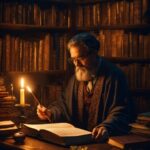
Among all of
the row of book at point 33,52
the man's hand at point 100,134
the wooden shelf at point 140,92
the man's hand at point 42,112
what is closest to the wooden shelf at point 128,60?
the wooden shelf at point 140,92

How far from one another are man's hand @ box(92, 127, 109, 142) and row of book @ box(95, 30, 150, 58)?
2041mm

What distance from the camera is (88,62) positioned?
142 inches

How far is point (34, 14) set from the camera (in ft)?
14.5

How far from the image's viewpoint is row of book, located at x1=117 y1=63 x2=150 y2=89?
15.3 ft

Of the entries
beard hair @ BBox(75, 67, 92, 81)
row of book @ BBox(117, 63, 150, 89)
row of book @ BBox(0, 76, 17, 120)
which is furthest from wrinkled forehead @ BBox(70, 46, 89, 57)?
row of book @ BBox(117, 63, 150, 89)

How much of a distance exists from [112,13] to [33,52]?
1.06 meters

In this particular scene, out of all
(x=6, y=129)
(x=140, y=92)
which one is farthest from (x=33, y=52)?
(x=6, y=129)

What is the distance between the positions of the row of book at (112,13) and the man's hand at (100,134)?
2.15 metres

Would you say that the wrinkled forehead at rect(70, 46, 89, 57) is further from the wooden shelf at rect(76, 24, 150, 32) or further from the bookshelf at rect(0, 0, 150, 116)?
the wooden shelf at rect(76, 24, 150, 32)

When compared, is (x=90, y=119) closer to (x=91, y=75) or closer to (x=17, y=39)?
(x=91, y=75)

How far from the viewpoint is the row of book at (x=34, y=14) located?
14.0 ft

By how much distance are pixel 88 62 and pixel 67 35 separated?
114 cm

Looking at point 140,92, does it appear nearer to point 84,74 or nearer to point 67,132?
point 84,74

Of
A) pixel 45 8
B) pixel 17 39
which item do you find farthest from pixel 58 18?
pixel 17 39
